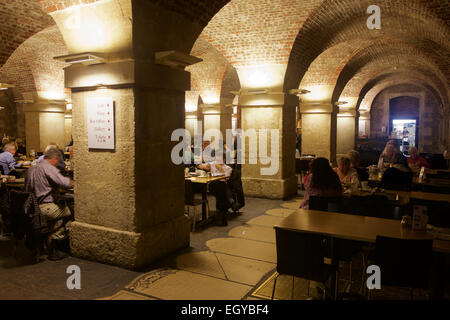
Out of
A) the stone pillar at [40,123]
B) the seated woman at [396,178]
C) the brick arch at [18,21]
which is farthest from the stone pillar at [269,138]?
the stone pillar at [40,123]

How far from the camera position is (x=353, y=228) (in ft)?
11.0

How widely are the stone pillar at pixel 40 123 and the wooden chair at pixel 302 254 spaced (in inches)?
461

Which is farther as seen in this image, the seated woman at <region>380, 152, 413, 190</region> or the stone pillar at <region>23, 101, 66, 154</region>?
the stone pillar at <region>23, 101, 66, 154</region>

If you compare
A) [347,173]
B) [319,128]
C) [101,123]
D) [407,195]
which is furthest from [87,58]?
[319,128]

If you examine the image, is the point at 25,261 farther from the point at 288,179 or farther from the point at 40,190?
the point at 288,179

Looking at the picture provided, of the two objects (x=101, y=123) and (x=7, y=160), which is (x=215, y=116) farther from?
(x=101, y=123)

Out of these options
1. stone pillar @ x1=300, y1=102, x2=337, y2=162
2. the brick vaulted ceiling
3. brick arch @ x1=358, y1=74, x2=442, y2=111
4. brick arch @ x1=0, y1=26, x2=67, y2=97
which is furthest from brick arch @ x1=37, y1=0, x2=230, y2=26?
brick arch @ x1=358, y1=74, x2=442, y2=111

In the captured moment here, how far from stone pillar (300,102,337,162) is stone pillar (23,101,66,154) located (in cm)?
881

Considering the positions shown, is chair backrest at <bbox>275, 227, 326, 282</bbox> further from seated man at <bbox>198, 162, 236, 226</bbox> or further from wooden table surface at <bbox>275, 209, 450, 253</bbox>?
seated man at <bbox>198, 162, 236, 226</bbox>

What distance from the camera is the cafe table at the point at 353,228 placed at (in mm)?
3041

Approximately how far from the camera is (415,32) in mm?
9883

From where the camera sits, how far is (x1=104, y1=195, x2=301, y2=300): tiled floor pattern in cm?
359

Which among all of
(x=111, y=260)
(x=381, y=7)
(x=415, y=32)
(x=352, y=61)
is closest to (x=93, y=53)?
(x=111, y=260)
